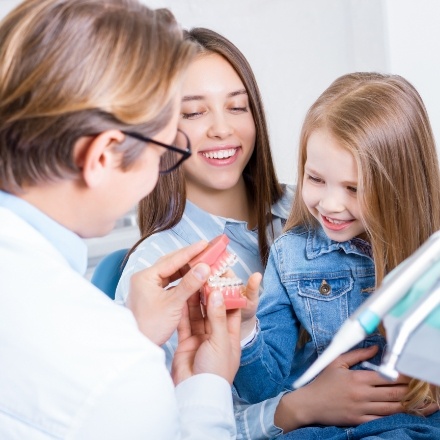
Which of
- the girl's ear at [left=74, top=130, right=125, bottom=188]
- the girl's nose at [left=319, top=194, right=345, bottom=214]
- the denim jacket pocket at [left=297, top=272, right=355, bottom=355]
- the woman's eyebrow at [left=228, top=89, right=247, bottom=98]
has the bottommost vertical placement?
the denim jacket pocket at [left=297, top=272, right=355, bottom=355]

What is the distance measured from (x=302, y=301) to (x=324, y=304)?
0.16ft

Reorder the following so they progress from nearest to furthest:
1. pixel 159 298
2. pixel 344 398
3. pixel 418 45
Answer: pixel 159 298 < pixel 344 398 < pixel 418 45

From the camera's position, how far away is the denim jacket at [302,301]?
1.51 meters

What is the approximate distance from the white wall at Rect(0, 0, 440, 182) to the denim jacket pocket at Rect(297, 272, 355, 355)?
956mm

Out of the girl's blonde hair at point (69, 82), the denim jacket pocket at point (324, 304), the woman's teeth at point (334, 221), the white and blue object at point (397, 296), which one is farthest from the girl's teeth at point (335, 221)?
the white and blue object at point (397, 296)

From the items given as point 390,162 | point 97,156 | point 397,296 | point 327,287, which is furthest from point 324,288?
point 397,296

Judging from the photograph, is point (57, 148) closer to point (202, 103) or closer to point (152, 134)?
point (152, 134)

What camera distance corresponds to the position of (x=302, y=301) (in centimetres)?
154

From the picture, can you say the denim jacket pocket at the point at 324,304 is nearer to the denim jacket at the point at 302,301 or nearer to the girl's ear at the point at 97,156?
the denim jacket at the point at 302,301

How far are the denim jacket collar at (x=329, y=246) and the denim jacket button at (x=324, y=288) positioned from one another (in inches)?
2.4

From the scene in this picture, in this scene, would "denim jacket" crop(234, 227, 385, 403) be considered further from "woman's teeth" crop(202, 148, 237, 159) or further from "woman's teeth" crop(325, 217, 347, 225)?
"woman's teeth" crop(202, 148, 237, 159)

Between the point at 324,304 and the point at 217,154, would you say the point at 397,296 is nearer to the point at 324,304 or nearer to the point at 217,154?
the point at 324,304

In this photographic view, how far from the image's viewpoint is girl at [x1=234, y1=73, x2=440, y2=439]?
54.9 inches

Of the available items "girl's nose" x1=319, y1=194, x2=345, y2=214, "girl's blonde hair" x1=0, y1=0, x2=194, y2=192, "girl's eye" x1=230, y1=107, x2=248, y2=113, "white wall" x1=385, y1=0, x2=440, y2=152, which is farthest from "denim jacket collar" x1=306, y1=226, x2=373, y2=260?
"white wall" x1=385, y1=0, x2=440, y2=152
